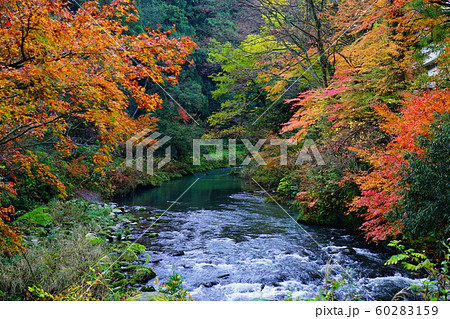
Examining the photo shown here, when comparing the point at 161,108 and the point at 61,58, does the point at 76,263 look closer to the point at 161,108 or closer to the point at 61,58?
the point at 161,108

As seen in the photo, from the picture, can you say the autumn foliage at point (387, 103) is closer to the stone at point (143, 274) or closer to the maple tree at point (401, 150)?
the maple tree at point (401, 150)

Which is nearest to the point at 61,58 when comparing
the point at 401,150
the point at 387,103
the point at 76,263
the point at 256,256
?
the point at 76,263

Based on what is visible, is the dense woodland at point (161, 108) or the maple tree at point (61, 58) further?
the dense woodland at point (161, 108)

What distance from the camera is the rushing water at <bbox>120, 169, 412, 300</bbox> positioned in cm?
445

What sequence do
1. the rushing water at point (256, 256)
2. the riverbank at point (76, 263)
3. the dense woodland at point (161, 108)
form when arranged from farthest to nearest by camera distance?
the rushing water at point (256, 256), the riverbank at point (76, 263), the dense woodland at point (161, 108)

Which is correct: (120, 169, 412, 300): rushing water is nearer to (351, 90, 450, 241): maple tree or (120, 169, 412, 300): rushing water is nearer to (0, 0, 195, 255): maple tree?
(351, 90, 450, 241): maple tree

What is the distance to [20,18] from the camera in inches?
102

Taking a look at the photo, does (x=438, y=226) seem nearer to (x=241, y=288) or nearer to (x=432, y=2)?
(x=241, y=288)

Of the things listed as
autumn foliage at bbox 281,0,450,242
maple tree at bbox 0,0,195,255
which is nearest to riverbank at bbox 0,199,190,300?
maple tree at bbox 0,0,195,255

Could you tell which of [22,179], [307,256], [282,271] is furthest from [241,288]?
[22,179]

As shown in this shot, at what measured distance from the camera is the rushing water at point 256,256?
445 centimetres

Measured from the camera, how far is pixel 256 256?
5.70 m

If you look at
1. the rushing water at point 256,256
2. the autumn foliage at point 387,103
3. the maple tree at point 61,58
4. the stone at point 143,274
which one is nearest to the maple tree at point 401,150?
the autumn foliage at point 387,103

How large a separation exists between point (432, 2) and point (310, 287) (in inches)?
206
